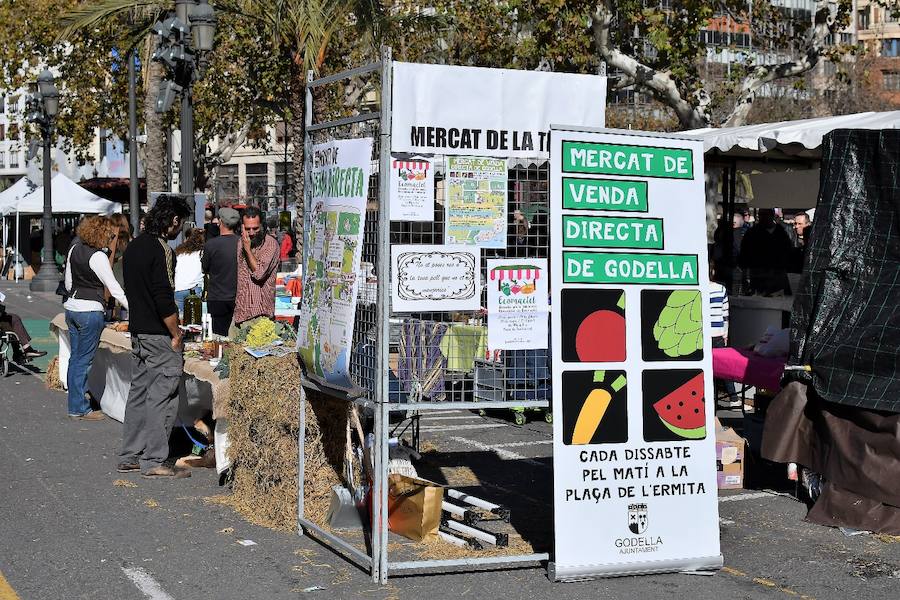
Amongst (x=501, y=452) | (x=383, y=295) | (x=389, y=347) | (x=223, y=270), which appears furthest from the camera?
(x=223, y=270)

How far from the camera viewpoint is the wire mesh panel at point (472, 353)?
6629mm

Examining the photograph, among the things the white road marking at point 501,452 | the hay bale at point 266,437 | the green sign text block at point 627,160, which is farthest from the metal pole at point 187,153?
the green sign text block at point 627,160

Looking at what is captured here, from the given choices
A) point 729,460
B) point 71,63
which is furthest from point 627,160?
point 71,63

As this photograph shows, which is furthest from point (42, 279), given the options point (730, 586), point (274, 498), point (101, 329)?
point (730, 586)

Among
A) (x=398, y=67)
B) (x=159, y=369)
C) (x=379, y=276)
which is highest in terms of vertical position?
(x=398, y=67)

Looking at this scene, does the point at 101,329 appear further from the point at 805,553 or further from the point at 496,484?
the point at 805,553

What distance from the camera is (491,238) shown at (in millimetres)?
6461

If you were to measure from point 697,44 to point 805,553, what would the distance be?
17.3m

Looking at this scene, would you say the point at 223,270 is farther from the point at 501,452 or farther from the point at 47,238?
the point at 47,238

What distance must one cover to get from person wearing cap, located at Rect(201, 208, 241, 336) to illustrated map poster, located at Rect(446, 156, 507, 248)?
18.2 ft

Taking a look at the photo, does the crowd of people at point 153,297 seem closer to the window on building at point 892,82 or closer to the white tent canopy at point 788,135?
the white tent canopy at point 788,135

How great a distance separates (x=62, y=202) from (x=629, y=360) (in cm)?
3022

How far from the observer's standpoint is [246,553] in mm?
6820

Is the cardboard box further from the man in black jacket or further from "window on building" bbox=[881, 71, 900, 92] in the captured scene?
"window on building" bbox=[881, 71, 900, 92]
